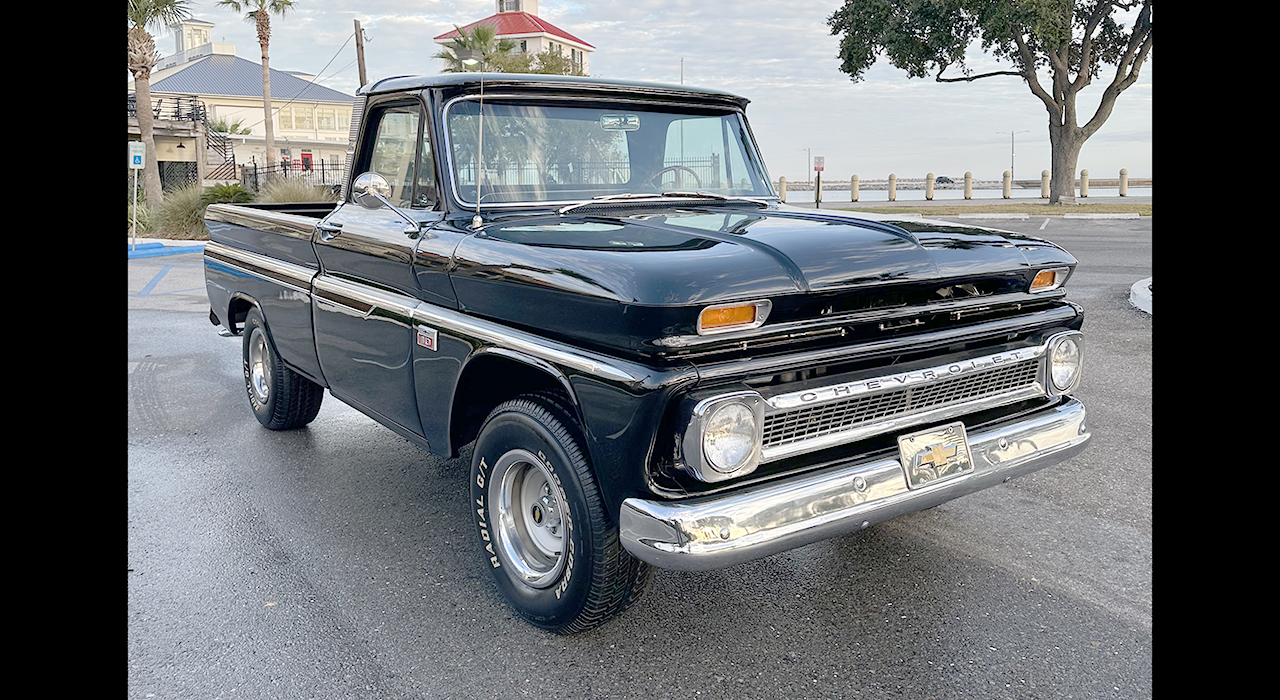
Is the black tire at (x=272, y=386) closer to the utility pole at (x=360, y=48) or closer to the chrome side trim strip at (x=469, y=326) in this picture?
the chrome side trim strip at (x=469, y=326)

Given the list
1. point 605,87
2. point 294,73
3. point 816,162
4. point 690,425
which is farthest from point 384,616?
point 294,73

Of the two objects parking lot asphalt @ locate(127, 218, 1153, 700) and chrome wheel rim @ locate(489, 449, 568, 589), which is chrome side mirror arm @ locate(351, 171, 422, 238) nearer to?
chrome wheel rim @ locate(489, 449, 568, 589)

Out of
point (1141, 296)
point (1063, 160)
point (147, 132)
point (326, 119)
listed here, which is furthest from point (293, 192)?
point (326, 119)

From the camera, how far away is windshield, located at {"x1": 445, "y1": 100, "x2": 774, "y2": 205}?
398 cm

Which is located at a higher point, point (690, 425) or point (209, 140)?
point (209, 140)

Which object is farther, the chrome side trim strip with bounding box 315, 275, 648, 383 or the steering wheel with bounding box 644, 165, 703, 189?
the steering wheel with bounding box 644, 165, 703, 189

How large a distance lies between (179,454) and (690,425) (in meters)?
4.06

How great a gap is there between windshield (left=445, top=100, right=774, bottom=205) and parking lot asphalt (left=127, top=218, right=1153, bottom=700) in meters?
1.58

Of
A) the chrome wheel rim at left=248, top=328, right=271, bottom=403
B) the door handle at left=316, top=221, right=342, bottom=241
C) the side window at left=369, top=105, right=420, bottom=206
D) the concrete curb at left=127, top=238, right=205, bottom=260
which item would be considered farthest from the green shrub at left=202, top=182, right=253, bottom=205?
the side window at left=369, top=105, right=420, bottom=206

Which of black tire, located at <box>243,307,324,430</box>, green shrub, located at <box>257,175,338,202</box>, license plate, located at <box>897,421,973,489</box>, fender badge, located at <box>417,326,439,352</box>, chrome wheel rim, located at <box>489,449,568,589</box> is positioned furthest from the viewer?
green shrub, located at <box>257,175,338,202</box>

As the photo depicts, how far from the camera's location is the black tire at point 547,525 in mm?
3043

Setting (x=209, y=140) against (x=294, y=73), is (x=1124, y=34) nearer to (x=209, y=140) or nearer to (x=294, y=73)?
(x=209, y=140)

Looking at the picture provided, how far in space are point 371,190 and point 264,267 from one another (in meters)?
1.81
